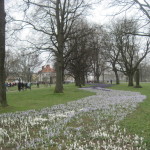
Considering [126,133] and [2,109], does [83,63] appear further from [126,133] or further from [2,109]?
[126,133]

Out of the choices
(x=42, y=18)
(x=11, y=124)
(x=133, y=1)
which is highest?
(x=42, y=18)

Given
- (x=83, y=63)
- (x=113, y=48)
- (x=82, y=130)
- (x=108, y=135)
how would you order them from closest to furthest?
(x=108, y=135) → (x=82, y=130) → (x=83, y=63) → (x=113, y=48)

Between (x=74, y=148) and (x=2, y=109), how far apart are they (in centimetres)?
773

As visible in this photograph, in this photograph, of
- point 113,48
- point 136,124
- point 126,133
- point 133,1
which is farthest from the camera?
point 113,48

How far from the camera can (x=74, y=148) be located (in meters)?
4.75

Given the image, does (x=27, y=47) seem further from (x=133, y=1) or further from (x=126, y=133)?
(x=126, y=133)

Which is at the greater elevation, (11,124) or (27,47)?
(27,47)

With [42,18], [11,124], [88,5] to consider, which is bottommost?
[11,124]

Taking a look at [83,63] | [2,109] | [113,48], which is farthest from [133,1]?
[113,48]

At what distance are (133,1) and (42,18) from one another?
37.9ft

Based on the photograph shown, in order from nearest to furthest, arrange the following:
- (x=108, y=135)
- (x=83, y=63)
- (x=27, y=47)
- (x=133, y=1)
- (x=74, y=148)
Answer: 1. (x=74, y=148)
2. (x=108, y=135)
3. (x=133, y=1)
4. (x=27, y=47)
5. (x=83, y=63)

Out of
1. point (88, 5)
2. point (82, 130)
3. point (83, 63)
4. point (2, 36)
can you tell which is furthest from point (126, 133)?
point (83, 63)

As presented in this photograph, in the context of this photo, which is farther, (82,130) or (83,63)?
(83,63)

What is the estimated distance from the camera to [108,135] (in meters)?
5.61
